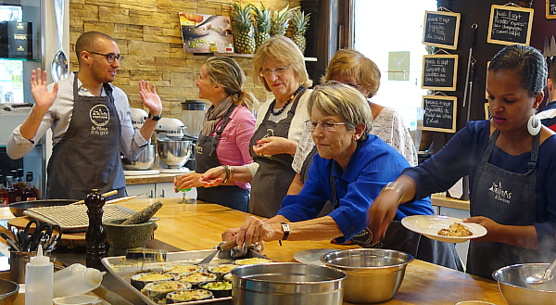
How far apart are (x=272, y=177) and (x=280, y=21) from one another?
3.05 meters

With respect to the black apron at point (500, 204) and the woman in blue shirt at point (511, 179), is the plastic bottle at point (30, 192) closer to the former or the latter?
the woman in blue shirt at point (511, 179)

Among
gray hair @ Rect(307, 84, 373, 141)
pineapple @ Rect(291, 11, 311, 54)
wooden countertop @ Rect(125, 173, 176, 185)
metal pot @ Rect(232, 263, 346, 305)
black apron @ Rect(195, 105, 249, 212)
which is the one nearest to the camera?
metal pot @ Rect(232, 263, 346, 305)

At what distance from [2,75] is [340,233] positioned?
338cm

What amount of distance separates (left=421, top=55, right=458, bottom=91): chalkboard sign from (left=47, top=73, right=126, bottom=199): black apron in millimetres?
2405

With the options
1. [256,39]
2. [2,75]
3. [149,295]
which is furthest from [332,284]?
[256,39]

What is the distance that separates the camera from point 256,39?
6.06m

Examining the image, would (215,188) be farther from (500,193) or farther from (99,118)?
(500,193)

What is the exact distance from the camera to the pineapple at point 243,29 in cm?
591

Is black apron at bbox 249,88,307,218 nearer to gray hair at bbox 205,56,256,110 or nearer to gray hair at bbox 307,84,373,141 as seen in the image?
gray hair at bbox 205,56,256,110

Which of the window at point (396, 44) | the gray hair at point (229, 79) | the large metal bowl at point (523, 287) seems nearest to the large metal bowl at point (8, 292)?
the large metal bowl at point (523, 287)

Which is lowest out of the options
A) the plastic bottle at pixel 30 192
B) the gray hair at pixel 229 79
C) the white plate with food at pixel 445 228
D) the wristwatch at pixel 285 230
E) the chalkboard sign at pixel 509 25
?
the plastic bottle at pixel 30 192

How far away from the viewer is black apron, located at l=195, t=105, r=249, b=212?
145 inches

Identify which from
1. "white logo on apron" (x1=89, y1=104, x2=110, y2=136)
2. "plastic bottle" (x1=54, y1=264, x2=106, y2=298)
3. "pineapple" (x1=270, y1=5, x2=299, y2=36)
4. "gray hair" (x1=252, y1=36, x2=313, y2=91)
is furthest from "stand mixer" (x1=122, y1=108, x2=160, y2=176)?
"plastic bottle" (x1=54, y1=264, x2=106, y2=298)

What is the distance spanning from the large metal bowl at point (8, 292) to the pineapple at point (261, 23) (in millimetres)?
4609
